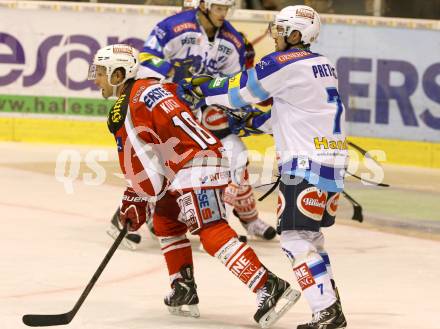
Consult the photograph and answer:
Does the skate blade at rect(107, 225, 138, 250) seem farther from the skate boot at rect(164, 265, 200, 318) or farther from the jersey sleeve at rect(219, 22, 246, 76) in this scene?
the skate boot at rect(164, 265, 200, 318)

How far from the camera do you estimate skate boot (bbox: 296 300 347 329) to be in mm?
5500

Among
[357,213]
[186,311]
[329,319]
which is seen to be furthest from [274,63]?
[357,213]

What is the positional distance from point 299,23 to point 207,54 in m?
2.79

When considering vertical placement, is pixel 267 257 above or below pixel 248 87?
below

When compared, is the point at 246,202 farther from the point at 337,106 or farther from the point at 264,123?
the point at 337,106

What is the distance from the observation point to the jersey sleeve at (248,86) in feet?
18.4

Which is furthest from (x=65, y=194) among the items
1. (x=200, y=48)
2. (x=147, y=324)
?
(x=147, y=324)

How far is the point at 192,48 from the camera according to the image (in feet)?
27.9

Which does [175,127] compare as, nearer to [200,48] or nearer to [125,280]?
[125,280]

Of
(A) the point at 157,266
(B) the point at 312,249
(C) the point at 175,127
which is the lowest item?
(A) the point at 157,266

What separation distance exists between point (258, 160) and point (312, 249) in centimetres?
627

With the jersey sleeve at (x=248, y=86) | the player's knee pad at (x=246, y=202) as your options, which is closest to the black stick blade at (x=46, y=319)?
the jersey sleeve at (x=248, y=86)

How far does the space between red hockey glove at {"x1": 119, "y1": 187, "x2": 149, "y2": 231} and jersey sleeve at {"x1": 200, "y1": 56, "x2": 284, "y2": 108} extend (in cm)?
56

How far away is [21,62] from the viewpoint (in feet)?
40.6
